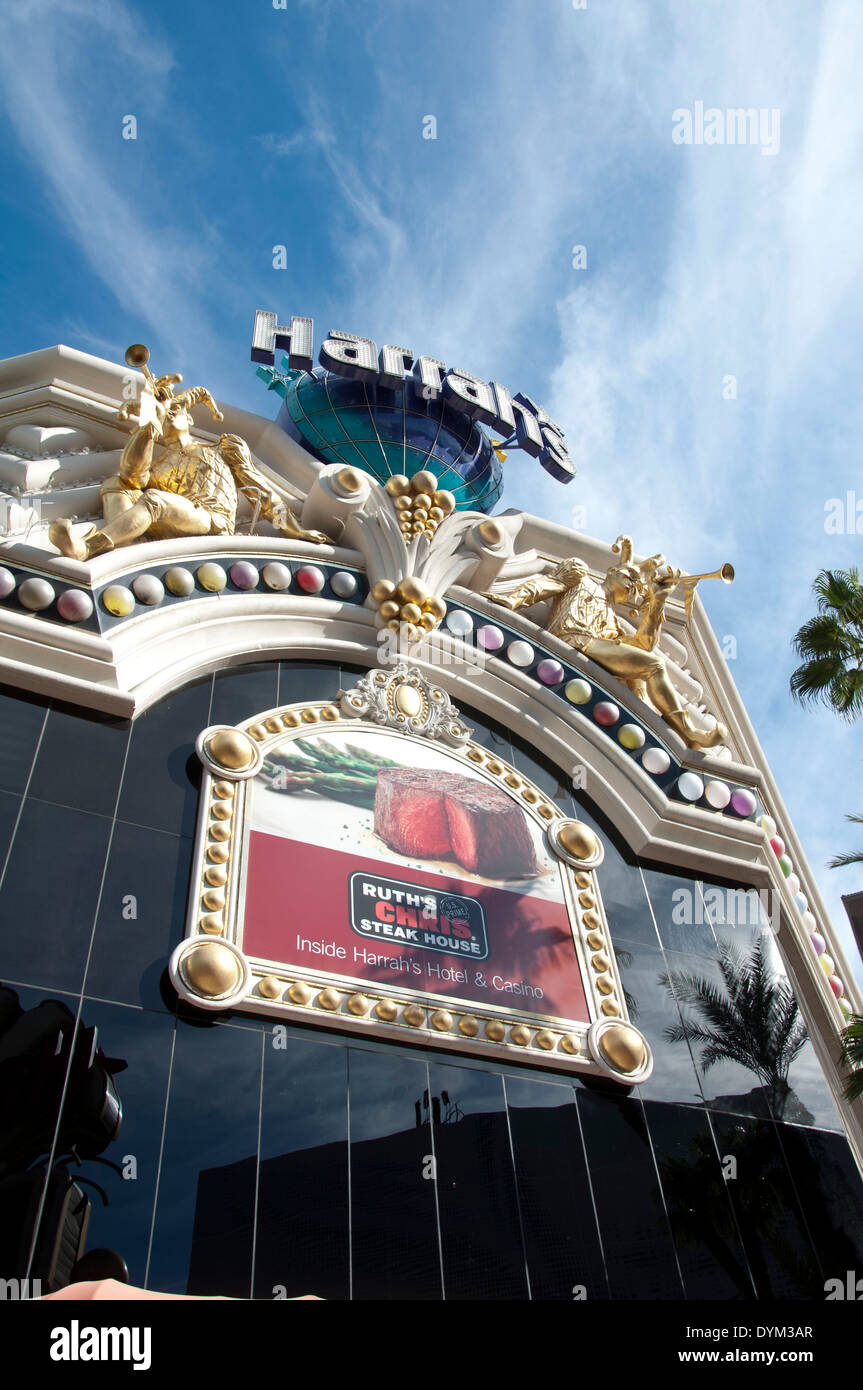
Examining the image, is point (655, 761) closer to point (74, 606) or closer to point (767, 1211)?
point (767, 1211)

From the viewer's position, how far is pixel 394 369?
15086 millimetres

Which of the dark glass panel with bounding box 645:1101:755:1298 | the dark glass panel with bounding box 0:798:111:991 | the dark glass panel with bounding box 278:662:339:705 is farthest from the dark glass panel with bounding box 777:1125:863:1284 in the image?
the dark glass panel with bounding box 0:798:111:991

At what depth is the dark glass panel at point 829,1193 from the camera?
8.74m

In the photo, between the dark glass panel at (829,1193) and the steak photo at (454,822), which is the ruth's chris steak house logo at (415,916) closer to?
the steak photo at (454,822)

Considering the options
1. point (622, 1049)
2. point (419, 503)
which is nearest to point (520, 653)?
point (419, 503)

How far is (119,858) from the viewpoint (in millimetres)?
7992

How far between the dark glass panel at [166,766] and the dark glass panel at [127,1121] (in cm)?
171

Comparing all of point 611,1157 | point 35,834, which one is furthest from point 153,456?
point 611,1157

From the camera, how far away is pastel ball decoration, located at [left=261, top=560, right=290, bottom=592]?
10.6 m

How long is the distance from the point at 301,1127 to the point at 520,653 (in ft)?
20.1

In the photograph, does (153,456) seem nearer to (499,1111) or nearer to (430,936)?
(430,936)

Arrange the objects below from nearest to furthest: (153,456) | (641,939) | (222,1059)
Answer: (222,1059) → (641,939) → (153,456)
